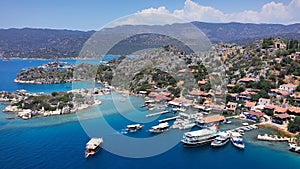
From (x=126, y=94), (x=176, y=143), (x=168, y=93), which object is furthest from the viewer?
(x=126, y=94)

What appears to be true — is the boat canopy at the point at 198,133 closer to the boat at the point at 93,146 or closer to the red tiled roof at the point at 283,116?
the boat at the point at 93,146

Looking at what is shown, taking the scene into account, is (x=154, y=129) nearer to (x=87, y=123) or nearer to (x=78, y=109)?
(x=87, y=123)

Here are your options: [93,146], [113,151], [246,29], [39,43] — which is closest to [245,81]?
[113,151]

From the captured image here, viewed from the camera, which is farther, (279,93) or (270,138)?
(279,93)

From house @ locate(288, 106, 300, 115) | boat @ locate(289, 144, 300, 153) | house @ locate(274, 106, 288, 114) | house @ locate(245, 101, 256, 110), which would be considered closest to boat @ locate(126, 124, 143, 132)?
boat @ locate(289, 144, 300, 153)

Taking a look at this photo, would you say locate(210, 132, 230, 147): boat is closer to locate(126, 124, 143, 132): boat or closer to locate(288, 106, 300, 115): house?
locate(126, 124, 143, 132): boat

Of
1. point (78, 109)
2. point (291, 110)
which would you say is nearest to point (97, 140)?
point (78, 109)

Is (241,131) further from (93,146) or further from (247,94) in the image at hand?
(93,146)

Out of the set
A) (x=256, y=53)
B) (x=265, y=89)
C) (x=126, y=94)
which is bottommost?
(x=126, y=94)

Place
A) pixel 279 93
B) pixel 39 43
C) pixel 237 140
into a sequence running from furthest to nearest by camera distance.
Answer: pixel 39 43
pixel 279 93
pixel 237 140
